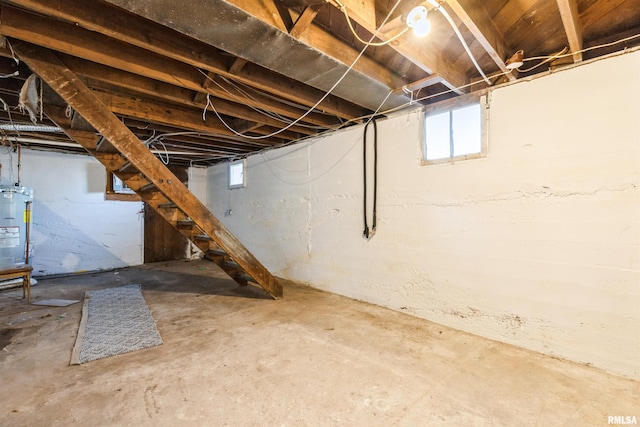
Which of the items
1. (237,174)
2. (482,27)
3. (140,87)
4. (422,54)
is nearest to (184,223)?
(140,87)

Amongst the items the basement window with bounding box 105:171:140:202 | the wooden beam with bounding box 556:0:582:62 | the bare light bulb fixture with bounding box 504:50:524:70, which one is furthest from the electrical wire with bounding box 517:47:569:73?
the basement window with bounding box 105:171:140:202

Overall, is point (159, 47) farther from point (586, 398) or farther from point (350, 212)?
point (586, 398)

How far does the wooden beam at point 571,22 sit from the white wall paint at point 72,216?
6.58 metres

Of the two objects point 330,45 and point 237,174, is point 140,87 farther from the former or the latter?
point 237,174

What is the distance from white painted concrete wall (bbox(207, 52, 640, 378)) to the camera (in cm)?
193

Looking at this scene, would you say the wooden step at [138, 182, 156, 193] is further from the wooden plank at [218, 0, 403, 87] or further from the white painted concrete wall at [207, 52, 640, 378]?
the white painted concrete wall at [207, 52, 640, 378]

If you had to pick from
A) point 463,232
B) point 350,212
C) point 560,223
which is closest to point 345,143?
point 350,212

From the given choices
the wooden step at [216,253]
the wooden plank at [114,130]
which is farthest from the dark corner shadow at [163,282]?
the wooden plank at [114,130]

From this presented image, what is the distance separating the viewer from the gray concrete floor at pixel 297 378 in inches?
61.3

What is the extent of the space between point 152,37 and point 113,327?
248 cm

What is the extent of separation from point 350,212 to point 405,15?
2303 mm

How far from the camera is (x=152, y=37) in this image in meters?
1.88

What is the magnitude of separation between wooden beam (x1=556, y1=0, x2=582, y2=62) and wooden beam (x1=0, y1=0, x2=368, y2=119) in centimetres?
186

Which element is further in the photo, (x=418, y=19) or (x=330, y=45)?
(x=330, y=45)
